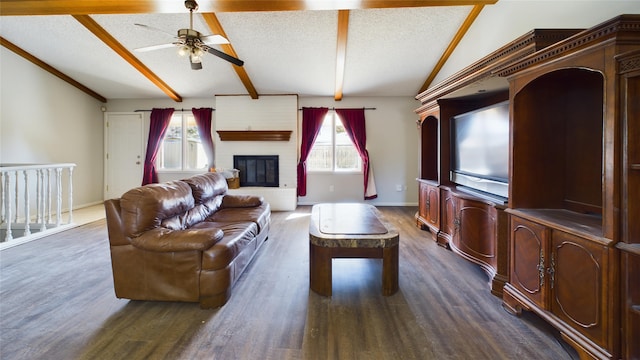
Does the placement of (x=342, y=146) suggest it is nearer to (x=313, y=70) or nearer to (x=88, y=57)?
(x=313, y=70)

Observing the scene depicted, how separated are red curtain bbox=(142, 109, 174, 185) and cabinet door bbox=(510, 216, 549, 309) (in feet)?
22.8

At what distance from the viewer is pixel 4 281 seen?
2533 mm

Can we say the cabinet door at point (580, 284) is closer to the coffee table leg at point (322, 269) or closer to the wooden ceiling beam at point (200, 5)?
the coffee table leg at point (322, 269)

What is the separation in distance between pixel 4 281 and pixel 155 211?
1.76 metres

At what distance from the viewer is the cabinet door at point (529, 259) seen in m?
1.79

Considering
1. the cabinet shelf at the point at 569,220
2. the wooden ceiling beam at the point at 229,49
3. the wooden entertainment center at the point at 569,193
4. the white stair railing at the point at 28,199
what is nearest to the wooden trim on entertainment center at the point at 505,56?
the wooden entertainment center at the point at 569,193

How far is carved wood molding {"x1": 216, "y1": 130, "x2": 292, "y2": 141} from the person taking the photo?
6.11 m

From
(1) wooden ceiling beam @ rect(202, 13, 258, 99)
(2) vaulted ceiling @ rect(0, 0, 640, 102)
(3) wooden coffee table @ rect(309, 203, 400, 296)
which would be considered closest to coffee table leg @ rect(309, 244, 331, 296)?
(3) wooden coffee table @ rect(309, 203, 400, 296)

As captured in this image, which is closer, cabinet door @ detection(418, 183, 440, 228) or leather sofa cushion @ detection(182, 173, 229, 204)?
leather sofa cushion @ detection(182, 173, 229, 204)

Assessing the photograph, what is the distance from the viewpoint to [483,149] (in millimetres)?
2949

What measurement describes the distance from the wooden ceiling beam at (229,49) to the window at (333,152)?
1.76 metres

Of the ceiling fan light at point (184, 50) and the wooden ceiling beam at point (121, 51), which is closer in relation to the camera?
the ceiling fan light at point (184, 50)

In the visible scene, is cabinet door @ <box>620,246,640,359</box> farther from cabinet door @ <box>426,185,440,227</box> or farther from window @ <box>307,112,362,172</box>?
window @ <box>307,112,362,172</box>

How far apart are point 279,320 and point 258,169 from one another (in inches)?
184
